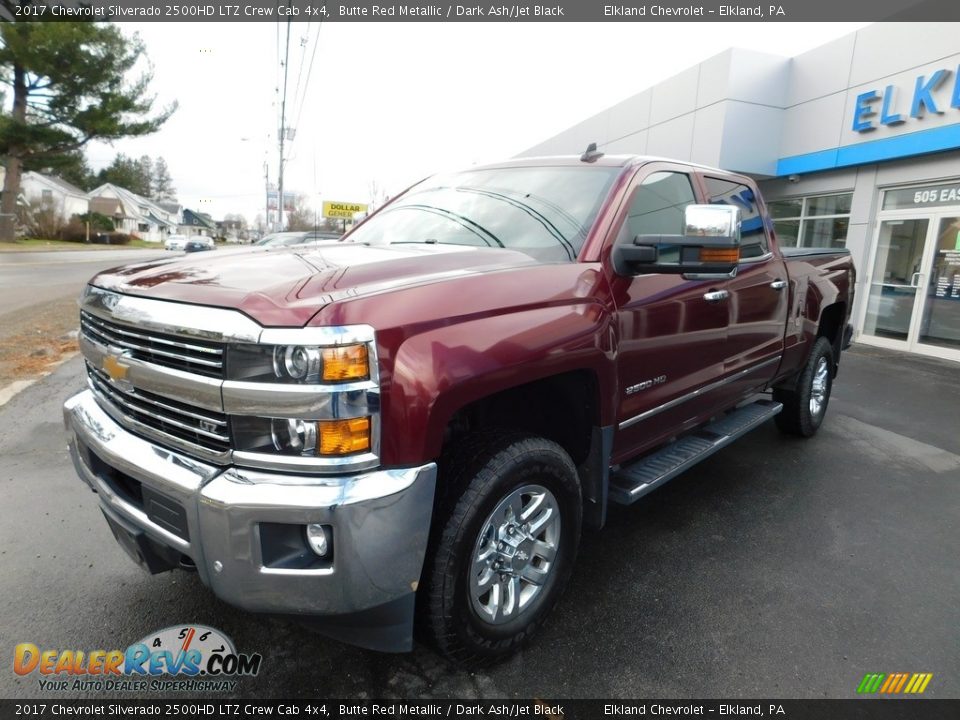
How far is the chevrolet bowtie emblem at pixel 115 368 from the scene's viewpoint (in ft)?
6.87

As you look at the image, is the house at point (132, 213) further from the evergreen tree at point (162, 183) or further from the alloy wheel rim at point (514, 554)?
the alloy wheel rim at point (514, 554)

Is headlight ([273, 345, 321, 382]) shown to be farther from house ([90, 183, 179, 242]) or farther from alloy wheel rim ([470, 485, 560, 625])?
house ([90, 183, 179, 242])

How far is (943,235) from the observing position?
9.45 metres

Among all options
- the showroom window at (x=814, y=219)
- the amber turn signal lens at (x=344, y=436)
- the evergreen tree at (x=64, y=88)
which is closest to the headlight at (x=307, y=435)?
the amber turn signal lens at (x=344, y=436)

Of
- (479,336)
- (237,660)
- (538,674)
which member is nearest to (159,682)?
(237,660)

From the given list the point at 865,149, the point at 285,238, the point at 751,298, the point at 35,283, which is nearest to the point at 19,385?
the point at 751,298

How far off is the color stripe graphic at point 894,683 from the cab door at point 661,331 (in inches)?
48.6

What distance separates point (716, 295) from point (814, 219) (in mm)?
10703

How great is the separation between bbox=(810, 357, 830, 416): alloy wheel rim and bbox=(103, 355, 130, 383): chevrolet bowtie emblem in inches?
195

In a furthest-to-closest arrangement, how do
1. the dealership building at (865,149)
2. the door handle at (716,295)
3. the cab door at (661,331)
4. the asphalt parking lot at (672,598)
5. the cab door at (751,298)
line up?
the dealership building at (865,149)
the cab door at (751,298)
the door handle at (716,295)
the cab door at (661,331)
the asphalt parking lot at (672,598)

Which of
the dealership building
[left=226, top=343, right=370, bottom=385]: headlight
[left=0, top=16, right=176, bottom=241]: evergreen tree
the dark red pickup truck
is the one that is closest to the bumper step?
the dark red pickup truck

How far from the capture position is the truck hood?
180 cm

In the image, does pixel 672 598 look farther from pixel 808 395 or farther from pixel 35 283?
pixel 35 283

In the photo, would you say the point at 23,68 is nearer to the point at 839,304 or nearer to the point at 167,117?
the point at 167,117
